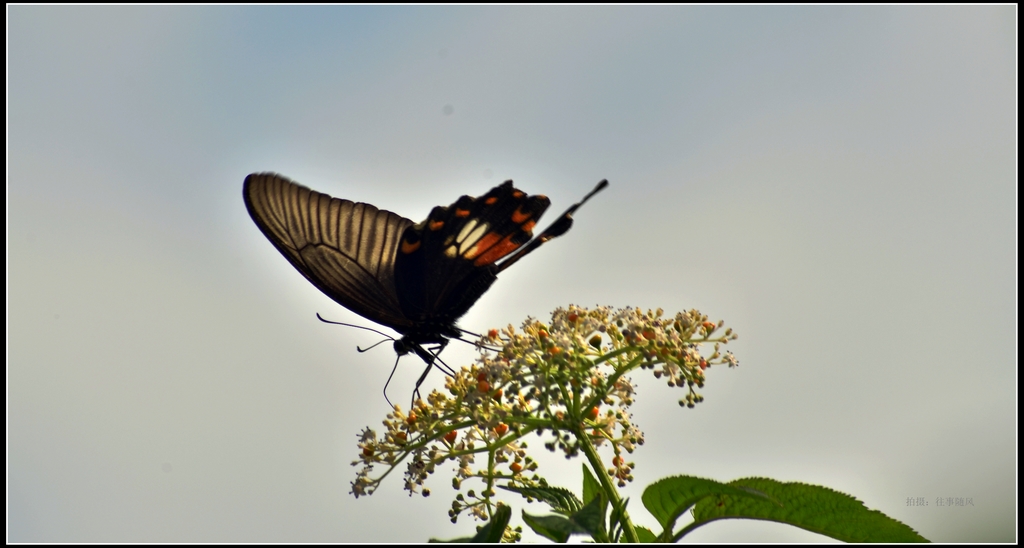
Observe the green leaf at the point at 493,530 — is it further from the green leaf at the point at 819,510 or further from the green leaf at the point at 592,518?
the green leaf at the point at 819,510

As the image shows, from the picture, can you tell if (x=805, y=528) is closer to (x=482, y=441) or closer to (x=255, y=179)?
(x=482, y=441)

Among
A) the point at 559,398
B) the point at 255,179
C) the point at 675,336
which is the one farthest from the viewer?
the point at 255,179

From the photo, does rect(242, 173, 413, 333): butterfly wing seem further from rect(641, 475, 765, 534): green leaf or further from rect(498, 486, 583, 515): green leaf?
rect(641, 475, 765, 534): green leaf

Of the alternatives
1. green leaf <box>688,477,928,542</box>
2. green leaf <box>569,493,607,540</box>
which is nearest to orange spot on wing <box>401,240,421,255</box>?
green leaf <box>569,493,607,540</box>

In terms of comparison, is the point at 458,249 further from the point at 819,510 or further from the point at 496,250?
the point at 819,510

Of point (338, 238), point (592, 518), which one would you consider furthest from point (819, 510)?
point (338, 238)

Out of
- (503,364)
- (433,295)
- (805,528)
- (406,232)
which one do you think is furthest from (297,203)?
(805,528)
